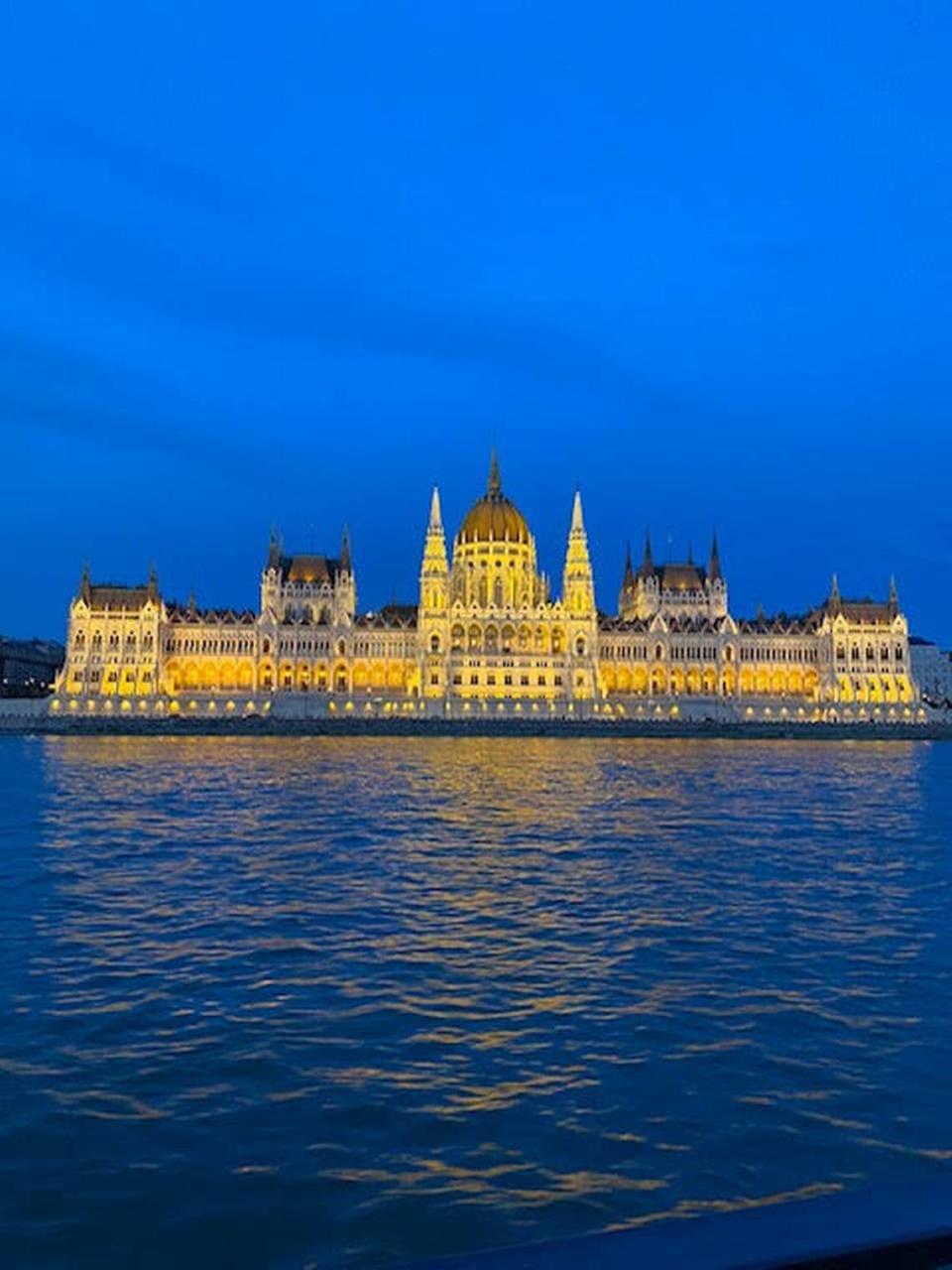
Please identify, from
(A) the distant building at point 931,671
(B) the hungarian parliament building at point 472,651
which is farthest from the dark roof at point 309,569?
(A) the distant building at point 931,671

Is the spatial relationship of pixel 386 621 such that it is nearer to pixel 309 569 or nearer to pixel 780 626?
pixel 309 569

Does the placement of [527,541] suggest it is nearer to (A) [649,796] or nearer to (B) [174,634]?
(B) [174,634]

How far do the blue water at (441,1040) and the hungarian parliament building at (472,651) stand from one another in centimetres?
9600

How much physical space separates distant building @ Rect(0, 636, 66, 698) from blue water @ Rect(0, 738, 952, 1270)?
12350 cm

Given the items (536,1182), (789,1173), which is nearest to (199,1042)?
(536,1182)

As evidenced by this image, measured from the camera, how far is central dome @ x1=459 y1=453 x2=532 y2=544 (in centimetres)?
13338

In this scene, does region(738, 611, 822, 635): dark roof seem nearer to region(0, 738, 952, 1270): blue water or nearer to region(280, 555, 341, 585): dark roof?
region(280, 555, 341, 585): dark roof

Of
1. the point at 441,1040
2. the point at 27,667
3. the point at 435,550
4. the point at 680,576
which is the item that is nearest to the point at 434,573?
the point at 435,550

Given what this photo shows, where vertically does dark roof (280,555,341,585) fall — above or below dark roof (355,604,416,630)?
above

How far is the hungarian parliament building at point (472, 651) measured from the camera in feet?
395

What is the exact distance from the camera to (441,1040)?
1088 centimetres

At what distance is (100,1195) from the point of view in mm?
7461

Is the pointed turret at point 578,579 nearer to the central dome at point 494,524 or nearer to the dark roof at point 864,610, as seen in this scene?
the central dome at point 494,524

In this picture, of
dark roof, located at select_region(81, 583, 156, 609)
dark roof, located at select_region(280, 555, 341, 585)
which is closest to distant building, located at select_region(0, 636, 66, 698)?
dark roof, located at select_region(81, 583, 156, 609)
